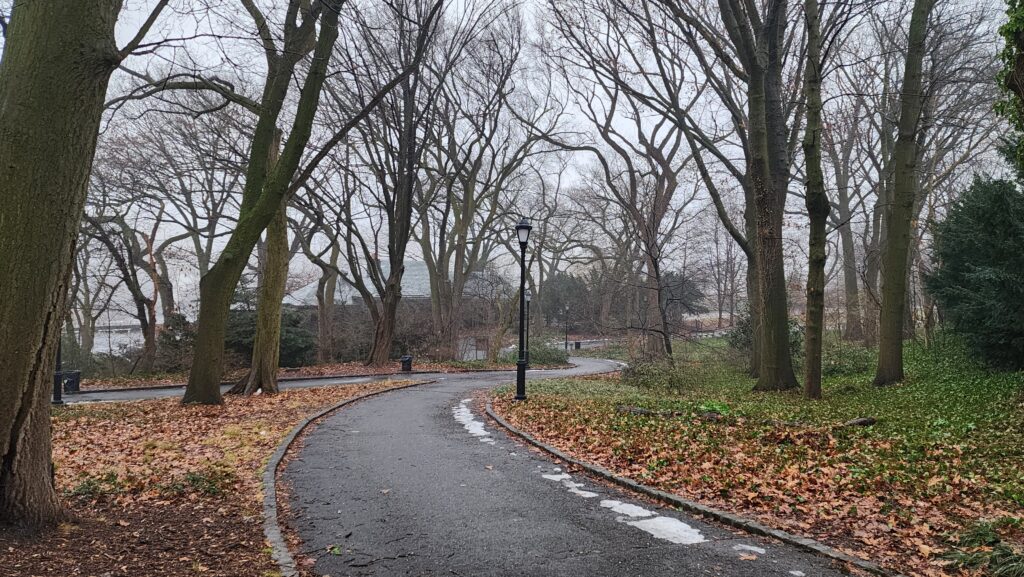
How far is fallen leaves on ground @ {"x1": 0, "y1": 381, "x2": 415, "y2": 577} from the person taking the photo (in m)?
4.00

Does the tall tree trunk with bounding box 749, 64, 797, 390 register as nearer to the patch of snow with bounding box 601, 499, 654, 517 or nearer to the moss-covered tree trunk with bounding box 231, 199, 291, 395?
the patch of snow with bounding box 601, 499, 654, 517

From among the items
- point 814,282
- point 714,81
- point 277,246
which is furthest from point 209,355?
point 714,81

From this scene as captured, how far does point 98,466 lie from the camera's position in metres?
6.88

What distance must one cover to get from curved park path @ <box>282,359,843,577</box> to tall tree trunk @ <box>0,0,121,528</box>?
2.01 m

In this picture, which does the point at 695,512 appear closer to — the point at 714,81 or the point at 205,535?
the point at 205,535

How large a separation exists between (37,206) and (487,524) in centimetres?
414

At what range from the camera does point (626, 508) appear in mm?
5422

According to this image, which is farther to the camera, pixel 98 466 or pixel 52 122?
pixel 98 466

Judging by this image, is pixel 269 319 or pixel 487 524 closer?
pixel 487 524

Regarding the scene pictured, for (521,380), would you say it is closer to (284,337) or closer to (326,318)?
(284,337)

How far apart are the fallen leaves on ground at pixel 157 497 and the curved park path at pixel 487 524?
0.53 metres

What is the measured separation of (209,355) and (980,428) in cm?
1300

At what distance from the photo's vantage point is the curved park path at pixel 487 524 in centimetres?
411

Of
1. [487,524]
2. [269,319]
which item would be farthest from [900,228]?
[269,319]
